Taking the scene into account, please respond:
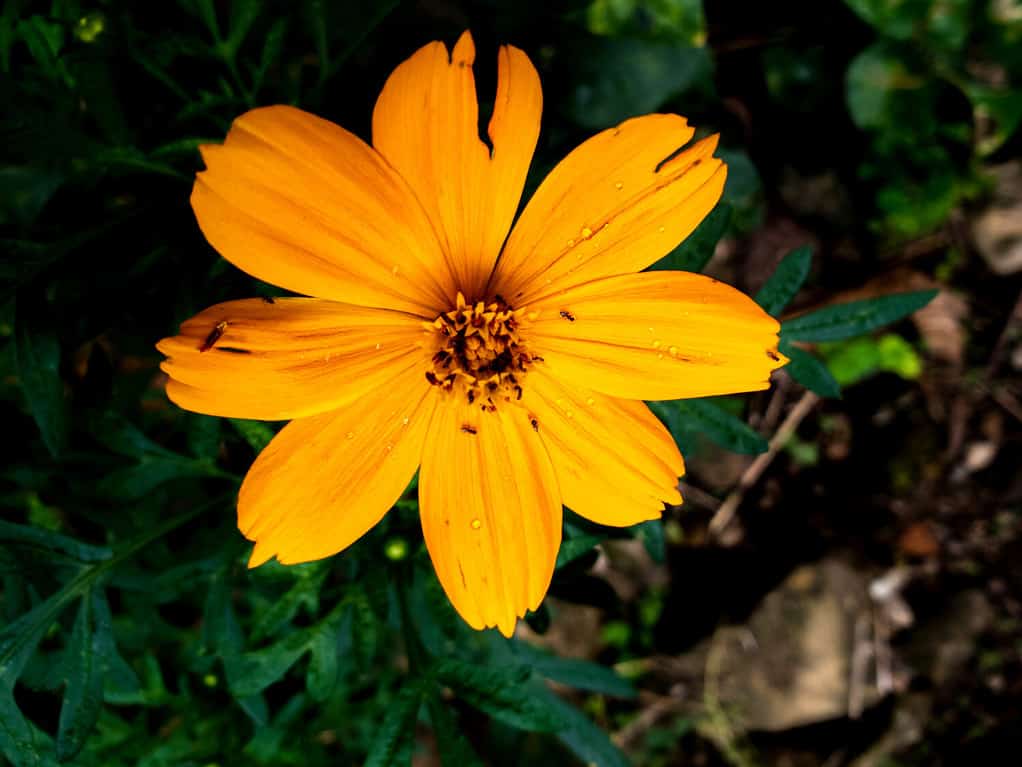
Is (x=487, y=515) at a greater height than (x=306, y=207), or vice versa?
(x=306, y=207)

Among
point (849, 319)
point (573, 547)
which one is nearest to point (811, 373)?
point (849, 319)

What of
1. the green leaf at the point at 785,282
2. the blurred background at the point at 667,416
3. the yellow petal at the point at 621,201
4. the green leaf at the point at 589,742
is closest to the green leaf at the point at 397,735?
the blurred background at the point at 667,416

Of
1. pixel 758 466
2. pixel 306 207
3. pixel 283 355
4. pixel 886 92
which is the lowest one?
pixel 758 466

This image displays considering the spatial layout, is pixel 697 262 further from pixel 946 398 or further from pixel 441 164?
pixel 946 398

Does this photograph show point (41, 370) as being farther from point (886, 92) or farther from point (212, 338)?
point (886, 92)

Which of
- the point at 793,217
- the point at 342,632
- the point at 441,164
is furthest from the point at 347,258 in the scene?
the point at 793,217

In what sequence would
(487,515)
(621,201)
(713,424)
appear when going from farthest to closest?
(713,424) < (487,515) < (621,201)

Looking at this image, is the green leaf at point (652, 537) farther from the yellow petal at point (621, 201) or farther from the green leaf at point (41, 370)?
the green leaf at point (41, 370)
